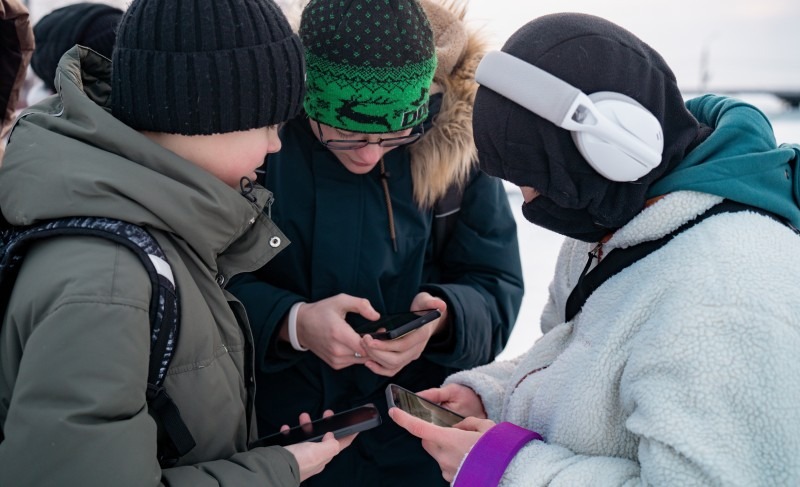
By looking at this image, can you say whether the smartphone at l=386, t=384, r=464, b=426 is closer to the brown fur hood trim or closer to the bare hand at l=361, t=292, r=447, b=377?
the bare hand at l=361, t=292, r=447, b=377

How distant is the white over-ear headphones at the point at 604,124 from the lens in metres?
0.99

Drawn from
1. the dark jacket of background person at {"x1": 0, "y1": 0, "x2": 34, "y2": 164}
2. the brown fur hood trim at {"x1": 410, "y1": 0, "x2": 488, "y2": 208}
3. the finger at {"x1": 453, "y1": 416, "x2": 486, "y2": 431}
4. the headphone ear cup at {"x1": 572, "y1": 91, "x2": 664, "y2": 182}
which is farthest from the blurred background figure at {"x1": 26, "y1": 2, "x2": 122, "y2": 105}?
the headphone ear cup at {"x1": 572, "y1": 91, "x2": 664, "y2": 182}

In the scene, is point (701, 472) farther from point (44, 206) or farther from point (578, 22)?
point (44, 206)

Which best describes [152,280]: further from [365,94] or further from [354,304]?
[365,94]

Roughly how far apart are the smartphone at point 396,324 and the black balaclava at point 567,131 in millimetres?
511

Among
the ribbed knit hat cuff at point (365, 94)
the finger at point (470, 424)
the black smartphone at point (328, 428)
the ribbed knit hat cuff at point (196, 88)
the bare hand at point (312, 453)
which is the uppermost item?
the ribbed knit hat cuff at point (196, 88)

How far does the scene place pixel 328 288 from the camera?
1655 millimetres

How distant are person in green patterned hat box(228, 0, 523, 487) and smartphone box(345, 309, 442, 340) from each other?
2 centimetres

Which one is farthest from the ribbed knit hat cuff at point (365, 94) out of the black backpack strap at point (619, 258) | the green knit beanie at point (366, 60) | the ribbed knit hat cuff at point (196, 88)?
the black backpack strap at point (619, 258)

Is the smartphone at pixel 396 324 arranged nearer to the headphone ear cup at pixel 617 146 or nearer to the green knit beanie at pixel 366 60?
the green knit beanie at pixel 366 60

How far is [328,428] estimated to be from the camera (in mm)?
1366

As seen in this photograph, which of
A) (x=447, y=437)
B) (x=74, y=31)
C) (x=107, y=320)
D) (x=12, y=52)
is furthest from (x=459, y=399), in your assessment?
(x=74, y=31)

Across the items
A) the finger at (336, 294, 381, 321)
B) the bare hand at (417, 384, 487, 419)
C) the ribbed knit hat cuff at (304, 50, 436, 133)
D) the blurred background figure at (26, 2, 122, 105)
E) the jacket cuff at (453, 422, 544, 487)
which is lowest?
the bare hand at (417, 384, 487, 419)

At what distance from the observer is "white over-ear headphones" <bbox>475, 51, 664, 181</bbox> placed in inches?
38.9
